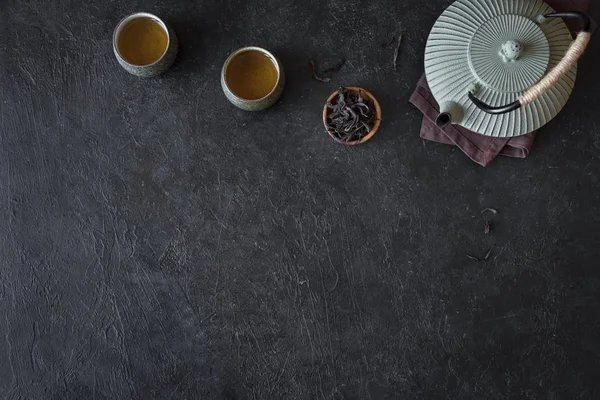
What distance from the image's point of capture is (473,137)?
149 cm

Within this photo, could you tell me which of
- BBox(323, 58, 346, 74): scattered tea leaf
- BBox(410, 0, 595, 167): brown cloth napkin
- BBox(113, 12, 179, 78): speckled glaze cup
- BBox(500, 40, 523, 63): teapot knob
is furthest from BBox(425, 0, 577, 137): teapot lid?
BBox(113, 12, 179, 78): speckled glaze cup

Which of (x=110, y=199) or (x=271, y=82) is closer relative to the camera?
(x=271, y=82)

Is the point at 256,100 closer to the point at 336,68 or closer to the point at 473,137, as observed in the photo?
the point at 336,68

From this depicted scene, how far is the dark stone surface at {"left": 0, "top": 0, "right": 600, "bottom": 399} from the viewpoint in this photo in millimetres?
1529

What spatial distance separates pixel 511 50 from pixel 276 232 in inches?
31.3

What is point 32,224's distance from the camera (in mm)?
1637

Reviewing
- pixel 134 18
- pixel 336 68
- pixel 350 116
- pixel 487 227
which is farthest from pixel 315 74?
pixel 487 227

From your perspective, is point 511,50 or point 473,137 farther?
point 473,137

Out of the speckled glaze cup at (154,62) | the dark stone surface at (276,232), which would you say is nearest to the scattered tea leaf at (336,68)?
the dark stone surface at (276,232)

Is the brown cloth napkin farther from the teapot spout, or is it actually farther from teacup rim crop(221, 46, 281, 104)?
teacup rim crop(221, 46, 281, 104)

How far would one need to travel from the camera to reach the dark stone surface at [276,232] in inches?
60.2

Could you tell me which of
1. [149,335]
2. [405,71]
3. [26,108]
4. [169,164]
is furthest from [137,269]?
[405,71]

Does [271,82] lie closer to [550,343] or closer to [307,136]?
[307,136]

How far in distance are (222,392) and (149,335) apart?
277mm
